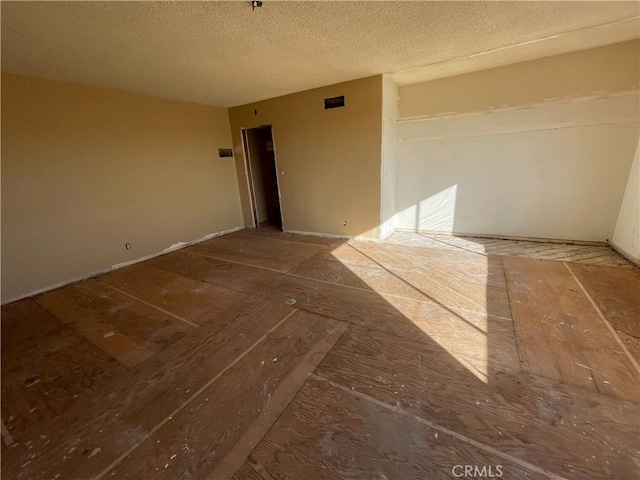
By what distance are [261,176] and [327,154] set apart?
2238mm

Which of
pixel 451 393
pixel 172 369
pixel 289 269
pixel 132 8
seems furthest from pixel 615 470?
pixel 132 8

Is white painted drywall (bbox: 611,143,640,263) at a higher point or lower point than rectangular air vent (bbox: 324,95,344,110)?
lower

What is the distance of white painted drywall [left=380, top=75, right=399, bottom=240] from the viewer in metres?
3.90

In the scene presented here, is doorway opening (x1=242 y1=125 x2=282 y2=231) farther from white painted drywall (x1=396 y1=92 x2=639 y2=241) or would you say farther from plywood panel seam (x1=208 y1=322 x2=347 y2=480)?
plywood panel seam (x1=208 y1=322 x2=347 y2=480)

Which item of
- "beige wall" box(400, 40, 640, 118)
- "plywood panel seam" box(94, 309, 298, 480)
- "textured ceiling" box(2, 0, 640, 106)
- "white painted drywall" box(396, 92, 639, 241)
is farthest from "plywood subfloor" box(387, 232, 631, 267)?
"plywood panel seam" box(94, 309, 298, 480)

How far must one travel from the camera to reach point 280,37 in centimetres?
240

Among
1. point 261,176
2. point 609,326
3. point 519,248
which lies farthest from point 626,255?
point 261,176

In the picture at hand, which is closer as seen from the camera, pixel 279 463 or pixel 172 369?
pixel 279 463

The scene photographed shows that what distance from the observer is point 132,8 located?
1.86 meters

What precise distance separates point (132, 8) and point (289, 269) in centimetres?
276

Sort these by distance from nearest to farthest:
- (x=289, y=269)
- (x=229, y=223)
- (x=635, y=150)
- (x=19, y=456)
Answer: (x=19, y=456) < (x=635, y=150) < (x=289, y=269) < (x=229, y=223)

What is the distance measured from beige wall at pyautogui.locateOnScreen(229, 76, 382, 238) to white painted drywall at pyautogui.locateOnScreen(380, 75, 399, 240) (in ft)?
0.33

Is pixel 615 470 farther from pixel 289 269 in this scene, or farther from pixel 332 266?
pixel 289 269

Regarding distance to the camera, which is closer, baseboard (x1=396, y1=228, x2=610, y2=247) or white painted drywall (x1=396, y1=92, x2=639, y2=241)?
white painted drywall (x1=396, y1=92, x2=639, y2=241)
